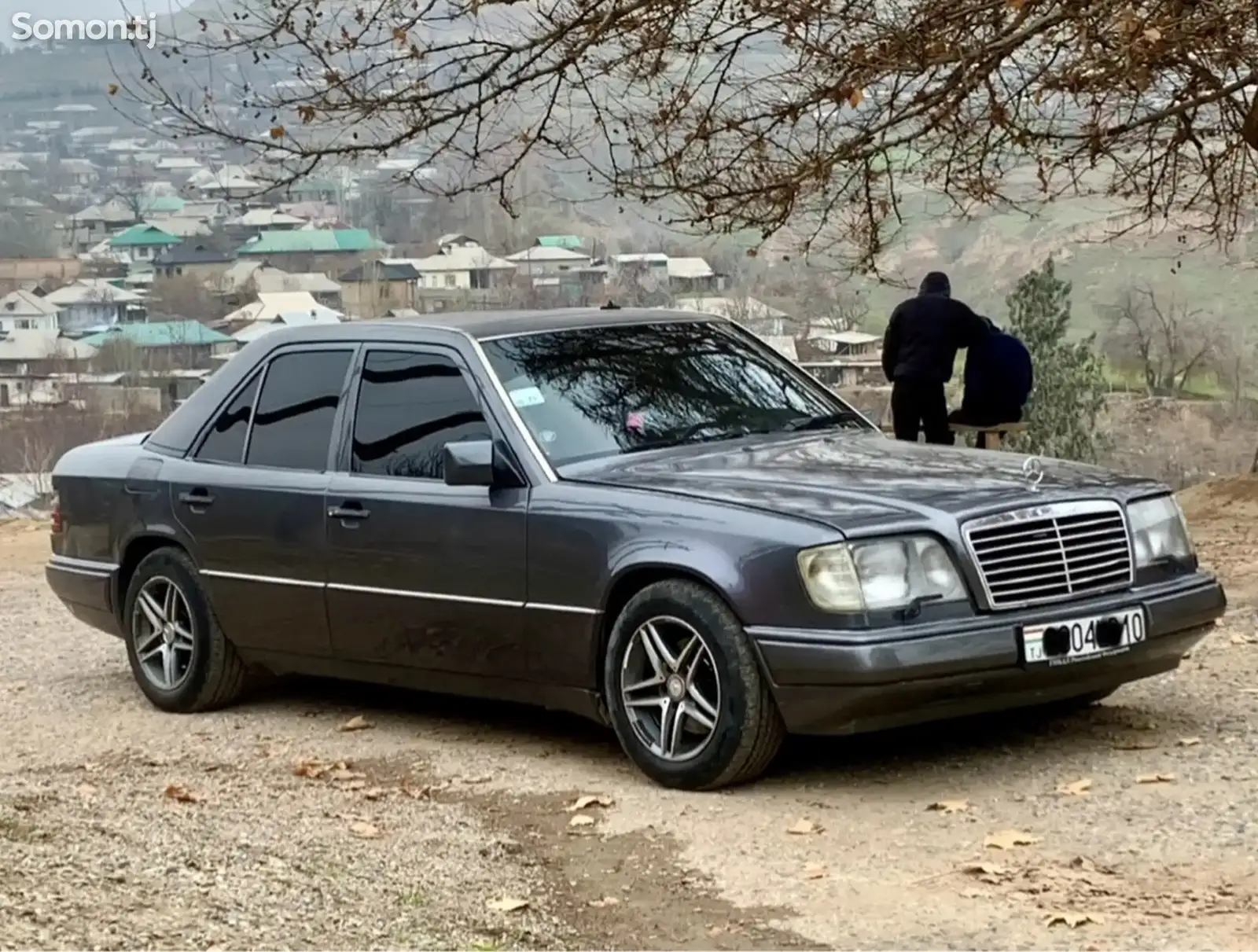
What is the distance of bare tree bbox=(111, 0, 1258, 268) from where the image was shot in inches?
491

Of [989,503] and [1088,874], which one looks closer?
[1088,874]

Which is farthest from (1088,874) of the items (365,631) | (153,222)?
(153,222)

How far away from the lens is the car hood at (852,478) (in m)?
6.73

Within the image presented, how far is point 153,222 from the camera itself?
3447 centimetres

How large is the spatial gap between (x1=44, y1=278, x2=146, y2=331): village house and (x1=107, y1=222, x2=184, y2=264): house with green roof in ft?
2.22

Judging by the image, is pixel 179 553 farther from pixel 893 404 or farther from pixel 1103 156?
pixel 1103 156

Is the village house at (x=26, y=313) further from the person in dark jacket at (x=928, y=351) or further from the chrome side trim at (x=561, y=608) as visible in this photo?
the chrome side trim at (x=561, y=608)

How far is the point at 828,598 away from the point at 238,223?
84.1ft

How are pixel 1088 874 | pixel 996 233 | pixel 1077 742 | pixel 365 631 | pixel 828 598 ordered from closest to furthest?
pixel 1088 874
pixel 828 598
pixel 1077 742
pixel 365 631
pixel 996 233

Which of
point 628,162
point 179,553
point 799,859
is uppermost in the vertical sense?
point 628,162

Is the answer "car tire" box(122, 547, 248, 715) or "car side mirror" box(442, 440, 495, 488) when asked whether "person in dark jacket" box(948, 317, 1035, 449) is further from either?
"car side mirror" box(442, 440, 495, 488)

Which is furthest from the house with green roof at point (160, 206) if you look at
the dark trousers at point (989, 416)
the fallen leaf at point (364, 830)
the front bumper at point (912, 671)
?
the front bumper at point (912, 671)

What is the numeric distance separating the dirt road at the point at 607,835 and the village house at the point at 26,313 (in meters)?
28.9

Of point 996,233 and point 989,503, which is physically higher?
point 996,233
